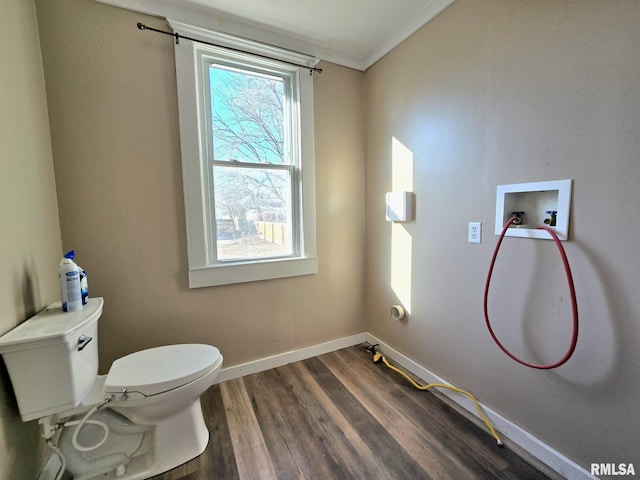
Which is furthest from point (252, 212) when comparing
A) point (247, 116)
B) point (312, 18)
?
point (312, 18)

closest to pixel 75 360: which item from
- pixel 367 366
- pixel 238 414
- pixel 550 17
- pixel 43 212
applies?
pixel 43 212

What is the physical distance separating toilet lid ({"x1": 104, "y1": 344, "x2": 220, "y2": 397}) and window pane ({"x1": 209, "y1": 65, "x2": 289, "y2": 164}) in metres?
1.23

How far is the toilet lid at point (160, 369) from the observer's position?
114cm

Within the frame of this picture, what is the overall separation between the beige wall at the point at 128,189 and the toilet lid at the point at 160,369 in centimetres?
36

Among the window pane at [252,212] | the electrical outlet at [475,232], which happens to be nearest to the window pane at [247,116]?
the window pane at [252,212]

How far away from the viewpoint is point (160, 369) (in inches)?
48.9

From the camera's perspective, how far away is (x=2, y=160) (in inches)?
39.4

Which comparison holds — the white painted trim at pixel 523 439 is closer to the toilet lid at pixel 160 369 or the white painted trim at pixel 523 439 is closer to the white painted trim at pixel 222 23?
the toilet lid at pixel 160 369

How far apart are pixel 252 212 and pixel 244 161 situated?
36cm

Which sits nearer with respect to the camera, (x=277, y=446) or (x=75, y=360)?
(x=75, y=360)

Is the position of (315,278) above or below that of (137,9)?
below

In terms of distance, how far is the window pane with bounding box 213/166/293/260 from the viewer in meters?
1.83

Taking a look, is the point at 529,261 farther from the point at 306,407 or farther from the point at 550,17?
the point at 306,407

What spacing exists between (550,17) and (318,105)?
1.36 m
